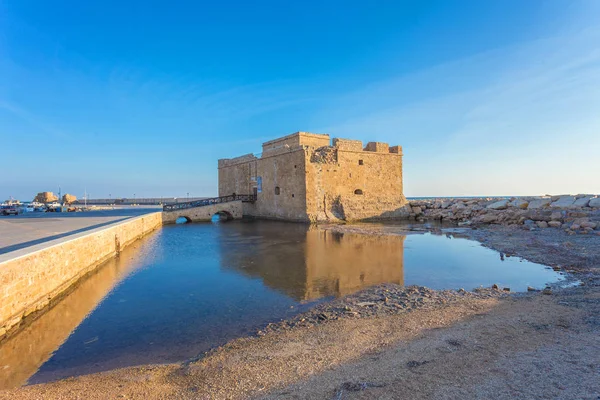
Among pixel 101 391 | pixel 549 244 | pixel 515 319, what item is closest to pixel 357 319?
pixel 515 319

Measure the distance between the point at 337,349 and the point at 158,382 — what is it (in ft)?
5.92

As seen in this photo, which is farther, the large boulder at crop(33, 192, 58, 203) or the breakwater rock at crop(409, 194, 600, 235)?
the large boulder at crop(33, 192, 58, 203)

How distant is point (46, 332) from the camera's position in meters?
4.33

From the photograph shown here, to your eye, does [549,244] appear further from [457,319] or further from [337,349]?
[337,349]

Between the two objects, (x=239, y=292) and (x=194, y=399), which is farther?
(x=239, y=292)

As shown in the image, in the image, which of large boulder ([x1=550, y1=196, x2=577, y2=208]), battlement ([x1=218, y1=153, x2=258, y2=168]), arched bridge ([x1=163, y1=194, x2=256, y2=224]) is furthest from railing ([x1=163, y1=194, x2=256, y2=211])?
large boulder ([x1=550, y1=196, x2=577, y2=208])

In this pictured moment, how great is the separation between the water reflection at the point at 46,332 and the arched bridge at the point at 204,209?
13434 millimetres

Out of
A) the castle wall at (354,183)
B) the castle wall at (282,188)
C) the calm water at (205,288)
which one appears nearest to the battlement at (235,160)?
the castle wall at (282,188)

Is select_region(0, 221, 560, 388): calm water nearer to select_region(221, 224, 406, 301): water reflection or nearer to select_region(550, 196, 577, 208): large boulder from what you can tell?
select_region(221, 224, 406, 301): water reflection

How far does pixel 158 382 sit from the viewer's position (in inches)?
114

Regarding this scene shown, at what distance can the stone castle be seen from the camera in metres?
18.7

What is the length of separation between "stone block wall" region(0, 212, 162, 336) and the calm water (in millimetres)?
269

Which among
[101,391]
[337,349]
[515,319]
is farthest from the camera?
[515,319]

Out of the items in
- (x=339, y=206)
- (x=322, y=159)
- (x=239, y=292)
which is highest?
(x=322, y=159)
